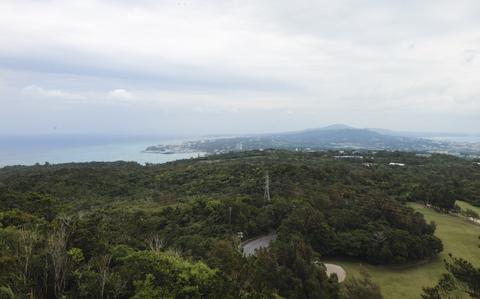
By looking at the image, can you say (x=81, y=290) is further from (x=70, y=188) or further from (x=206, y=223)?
(x=70, y=188)

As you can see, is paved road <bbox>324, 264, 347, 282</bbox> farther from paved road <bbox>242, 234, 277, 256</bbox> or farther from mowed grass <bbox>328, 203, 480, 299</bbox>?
paved road <bbox>242, 234, 277, 256</bbox>

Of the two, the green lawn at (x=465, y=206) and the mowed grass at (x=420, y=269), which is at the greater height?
the green lawn at (x=465, y=206)

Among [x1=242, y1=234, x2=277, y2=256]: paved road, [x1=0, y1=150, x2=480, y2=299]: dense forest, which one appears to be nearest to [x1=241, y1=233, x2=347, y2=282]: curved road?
[x1=242, y1=234, x2=277, y2=256]: paved road

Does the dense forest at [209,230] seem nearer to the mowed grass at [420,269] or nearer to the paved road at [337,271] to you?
the mowed grass at [420,269]

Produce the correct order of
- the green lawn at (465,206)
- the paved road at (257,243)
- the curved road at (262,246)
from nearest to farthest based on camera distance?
the curved road at (262,246) < the paved road at (257,243) < the green lawn at (465,206)

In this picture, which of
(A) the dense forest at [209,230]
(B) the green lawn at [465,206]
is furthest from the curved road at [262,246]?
(B) the green lawn at [465,206]

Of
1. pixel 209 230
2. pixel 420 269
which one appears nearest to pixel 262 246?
pixel 209 230

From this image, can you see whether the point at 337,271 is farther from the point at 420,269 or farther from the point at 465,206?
the point at 465,206
